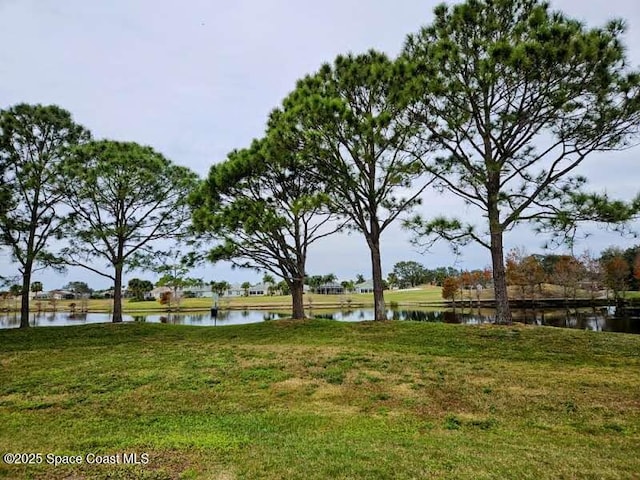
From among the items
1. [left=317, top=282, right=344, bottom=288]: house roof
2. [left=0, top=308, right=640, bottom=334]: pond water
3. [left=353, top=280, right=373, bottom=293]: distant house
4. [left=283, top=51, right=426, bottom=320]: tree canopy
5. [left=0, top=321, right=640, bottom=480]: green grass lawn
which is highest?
[left=283, top=51, right=426, bottom=320]: tree canopy

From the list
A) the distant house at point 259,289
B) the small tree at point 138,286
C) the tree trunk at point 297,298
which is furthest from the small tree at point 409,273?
the tree trunk at point 297,298

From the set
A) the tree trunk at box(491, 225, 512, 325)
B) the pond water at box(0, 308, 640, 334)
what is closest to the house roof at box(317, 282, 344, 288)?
the pond water at box(0, 308, 640, 334)

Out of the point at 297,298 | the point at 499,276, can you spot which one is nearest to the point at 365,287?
the point at 297,298

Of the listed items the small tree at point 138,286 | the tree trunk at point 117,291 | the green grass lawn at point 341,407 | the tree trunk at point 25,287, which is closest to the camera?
the green grass lawn at point 341,407

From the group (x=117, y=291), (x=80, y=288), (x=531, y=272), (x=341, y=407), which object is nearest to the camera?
(x=341, y=407)

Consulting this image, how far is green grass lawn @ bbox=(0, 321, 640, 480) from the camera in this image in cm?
440

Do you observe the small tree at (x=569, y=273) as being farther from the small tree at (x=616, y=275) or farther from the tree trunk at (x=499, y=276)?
the tree trunk at (x=499, y=276)

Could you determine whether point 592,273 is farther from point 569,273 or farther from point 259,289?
point 259,289

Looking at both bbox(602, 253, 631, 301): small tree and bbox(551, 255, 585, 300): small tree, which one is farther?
bbox(551, 255, 585, 300): small tree

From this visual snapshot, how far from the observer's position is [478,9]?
1351cm

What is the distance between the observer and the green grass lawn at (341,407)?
173 inches

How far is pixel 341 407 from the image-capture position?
691cm

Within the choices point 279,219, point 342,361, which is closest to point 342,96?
point 279,219

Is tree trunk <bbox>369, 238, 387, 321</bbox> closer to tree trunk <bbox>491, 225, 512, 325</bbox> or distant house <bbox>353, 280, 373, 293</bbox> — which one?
tree trunk <bbox>491, 225, 512, 325</bbox>
